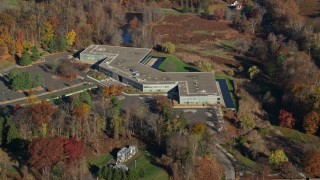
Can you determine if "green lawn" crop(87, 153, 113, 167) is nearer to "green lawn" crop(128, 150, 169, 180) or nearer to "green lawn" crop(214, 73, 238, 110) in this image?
"green lawn" crop(128, 150, 169, 180)

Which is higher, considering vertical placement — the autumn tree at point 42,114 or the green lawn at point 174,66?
the autumn tree at point 42,114

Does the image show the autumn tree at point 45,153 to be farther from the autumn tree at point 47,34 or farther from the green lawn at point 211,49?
the green lawn at point 211,49

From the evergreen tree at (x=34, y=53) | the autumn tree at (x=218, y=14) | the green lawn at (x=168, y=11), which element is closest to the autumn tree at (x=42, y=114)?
the evergreen tree at (x=34, y=53)

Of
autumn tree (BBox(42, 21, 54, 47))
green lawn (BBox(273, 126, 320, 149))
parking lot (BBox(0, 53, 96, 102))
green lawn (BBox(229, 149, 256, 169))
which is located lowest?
green lawn (BBox(229, 149, 256, 169))

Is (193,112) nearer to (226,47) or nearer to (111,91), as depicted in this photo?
(111,91)

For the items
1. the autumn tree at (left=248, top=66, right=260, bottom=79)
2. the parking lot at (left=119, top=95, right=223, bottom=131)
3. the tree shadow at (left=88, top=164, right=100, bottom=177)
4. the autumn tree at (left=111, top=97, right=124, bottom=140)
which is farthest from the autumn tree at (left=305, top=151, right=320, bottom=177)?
the autumn tree at (left=248, top=66, right=260, bottom=79)

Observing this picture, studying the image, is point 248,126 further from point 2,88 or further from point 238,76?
point 2,88

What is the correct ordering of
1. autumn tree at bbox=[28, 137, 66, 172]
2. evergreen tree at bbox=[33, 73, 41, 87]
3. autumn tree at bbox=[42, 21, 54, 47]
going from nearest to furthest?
1. autumn tree at bbox=[28, 137, 66, 172]
2. evergreen tree at bbox=[33, 73, 41, 87]
3. autumn tree at bbox=[42, 21, 54, 47]

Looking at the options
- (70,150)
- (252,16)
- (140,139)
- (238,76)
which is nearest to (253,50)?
(238,76)
